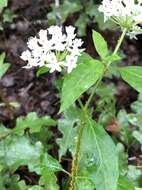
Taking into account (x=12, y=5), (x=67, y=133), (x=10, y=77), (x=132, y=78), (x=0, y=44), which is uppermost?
(x=12, y=5)

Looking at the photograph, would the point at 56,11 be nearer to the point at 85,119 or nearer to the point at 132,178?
the point at 132,178

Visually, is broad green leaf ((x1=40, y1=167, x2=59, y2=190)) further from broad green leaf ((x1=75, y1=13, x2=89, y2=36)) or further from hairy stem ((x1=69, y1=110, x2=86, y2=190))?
broad green leaf ((x1=75, y1=13, x2=89, y2=36))

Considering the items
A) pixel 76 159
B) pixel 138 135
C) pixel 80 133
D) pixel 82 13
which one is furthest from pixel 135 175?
pixel 82 13

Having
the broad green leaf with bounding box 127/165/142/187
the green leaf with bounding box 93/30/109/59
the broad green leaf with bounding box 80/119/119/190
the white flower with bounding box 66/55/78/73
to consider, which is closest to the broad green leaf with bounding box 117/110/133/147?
the broad green leaf with bounding box 127/165/142/187

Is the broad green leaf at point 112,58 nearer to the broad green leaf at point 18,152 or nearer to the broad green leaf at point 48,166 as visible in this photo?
the broad green leaf at point 48,166

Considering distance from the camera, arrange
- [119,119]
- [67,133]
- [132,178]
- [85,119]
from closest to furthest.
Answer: [85,119] → [67,133] → [132,178] → [119,119]

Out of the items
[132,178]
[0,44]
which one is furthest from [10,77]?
[132,178]
